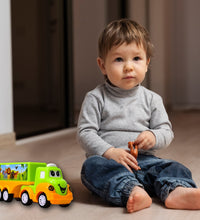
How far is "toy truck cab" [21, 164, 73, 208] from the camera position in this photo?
975 mm

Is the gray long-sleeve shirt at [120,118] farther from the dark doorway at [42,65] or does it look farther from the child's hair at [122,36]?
the dark doorway at [42,65]

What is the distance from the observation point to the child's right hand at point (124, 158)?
1.06m

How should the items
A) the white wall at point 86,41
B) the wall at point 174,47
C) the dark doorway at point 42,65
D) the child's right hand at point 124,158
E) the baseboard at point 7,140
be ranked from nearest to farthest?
the child's right hand at point 124,158, the baseboard at point 7,140, the dark doorway at point 42,65, the white wall at point 86,41, the wall at point 174,47

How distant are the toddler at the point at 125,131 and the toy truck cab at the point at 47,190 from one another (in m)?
0.10

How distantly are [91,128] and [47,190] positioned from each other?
0.80 ft

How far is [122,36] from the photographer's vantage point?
1122 millimetres

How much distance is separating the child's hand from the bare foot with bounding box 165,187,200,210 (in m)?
0.15

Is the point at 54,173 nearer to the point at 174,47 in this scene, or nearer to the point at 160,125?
the point at 160,125

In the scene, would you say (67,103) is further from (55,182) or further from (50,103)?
(55,182)

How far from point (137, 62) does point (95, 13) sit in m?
2.75

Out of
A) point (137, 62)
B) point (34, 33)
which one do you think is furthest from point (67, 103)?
point (137, 62)

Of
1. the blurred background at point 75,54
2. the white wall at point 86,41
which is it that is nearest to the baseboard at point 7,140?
the blurred background at point 75,54

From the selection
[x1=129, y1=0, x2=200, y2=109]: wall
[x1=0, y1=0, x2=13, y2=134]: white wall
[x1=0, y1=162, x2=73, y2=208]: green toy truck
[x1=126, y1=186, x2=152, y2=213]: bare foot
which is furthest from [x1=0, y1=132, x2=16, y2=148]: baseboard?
[x1=129, y1=0, x2=200, y2=109]: wall

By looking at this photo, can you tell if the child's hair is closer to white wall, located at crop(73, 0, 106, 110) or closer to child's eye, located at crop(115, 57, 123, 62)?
child's eye, located at crop(115, 57, 123, 62)
